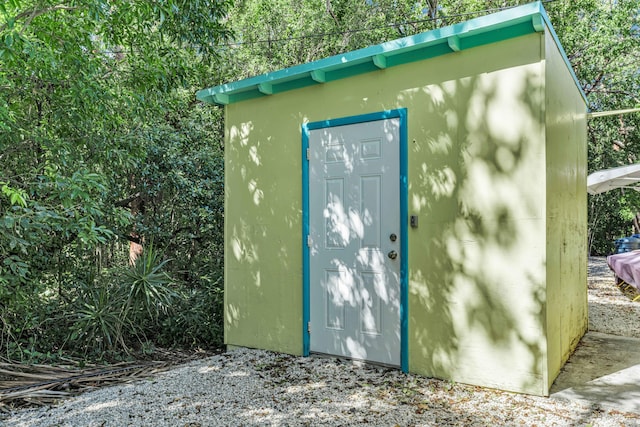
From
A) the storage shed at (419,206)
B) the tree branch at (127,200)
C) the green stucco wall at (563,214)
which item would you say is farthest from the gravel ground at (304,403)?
the tree branch at (127,200)

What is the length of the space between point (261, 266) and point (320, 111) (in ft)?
5.51

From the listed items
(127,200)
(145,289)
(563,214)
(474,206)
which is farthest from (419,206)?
(127,200)

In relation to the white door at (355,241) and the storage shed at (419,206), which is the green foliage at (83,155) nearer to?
the storage shed at (419,206)

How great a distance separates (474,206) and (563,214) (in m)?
0.96

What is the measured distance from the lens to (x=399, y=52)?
3809 mm

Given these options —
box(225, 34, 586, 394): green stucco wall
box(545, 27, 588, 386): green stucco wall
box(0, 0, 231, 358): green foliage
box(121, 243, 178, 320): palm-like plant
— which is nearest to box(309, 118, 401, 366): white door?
box(225, 34, 586, 394): green stucco wall

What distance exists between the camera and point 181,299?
19.1 feet

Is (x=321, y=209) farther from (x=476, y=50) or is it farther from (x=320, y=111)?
(x=476, y=50)

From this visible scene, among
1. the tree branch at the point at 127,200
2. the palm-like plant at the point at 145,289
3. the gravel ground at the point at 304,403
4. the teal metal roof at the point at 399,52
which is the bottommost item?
the gravel ground at the point at 304,403

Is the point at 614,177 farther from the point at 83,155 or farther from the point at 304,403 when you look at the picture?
the point at 83,155

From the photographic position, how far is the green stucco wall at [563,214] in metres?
3.39

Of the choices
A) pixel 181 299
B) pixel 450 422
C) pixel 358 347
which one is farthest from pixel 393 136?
pixel 181 299

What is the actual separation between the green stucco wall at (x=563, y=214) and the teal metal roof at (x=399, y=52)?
0.86ft

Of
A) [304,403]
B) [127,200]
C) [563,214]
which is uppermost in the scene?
[127,200]
